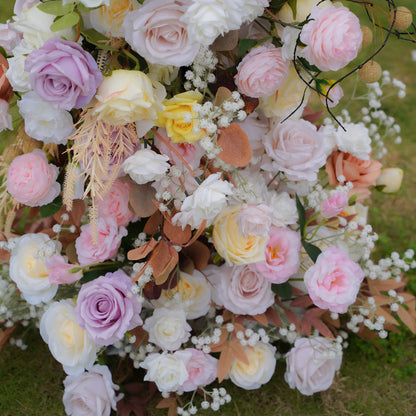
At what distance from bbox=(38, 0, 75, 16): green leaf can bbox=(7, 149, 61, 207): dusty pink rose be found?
0.38 m

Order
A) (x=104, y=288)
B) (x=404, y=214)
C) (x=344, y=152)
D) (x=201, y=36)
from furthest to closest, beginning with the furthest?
(x=404, y=214)
(x=344, y=152)
(x=104, y=288)
(x=201, y=36)

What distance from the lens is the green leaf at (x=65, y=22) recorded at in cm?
93

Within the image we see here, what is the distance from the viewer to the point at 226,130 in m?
1.08

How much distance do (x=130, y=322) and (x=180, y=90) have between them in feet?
1.83

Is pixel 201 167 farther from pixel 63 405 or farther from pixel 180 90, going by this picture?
pixel 63 405

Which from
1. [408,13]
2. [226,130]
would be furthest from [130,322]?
[408,13]

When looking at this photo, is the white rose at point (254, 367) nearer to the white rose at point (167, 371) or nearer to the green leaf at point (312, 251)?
the white rose at point (167, 371)

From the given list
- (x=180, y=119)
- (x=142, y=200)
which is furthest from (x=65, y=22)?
(x=142, y=200)

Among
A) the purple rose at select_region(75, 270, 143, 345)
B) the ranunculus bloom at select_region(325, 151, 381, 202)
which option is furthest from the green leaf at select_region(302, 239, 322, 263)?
the purple rose at select_region(75, 270, 143, 345)

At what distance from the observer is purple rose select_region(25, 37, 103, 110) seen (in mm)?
902

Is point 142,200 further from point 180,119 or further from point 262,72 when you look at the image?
point 262,72

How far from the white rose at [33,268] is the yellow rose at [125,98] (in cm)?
44

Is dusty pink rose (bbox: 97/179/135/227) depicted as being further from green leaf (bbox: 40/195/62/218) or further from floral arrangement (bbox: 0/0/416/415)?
green leaf (bbox: 40/195/62/218)

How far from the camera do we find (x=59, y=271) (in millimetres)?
1209
